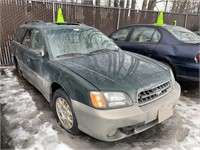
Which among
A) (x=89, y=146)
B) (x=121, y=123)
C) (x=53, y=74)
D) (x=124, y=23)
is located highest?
(x=124, y=23)

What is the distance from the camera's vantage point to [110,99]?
208 centimetres

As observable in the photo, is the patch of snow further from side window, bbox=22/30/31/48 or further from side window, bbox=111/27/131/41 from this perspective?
side window, bbox=111/27/131/41

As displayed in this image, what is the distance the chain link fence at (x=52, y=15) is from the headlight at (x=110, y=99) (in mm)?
5309

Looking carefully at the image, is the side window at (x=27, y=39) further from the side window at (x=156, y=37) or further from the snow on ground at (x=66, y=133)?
the side window at (x=156, y=37)

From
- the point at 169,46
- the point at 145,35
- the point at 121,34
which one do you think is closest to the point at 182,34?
the point at 169,46

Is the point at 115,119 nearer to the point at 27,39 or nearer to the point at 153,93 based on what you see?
the point at 153,93

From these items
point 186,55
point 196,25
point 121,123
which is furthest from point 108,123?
point 196,25

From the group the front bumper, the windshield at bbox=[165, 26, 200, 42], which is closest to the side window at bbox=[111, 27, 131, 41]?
the windshield at bbox=[165, 26, 200, 42]

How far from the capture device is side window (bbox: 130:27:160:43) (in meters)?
4.54

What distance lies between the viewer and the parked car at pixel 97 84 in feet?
6.76

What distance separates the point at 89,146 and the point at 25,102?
183 centimetres

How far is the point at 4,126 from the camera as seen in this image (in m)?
2.80

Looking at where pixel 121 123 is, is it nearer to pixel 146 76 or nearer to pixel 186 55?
pixel 146 76

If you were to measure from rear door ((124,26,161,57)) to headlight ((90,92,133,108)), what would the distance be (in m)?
2.68
